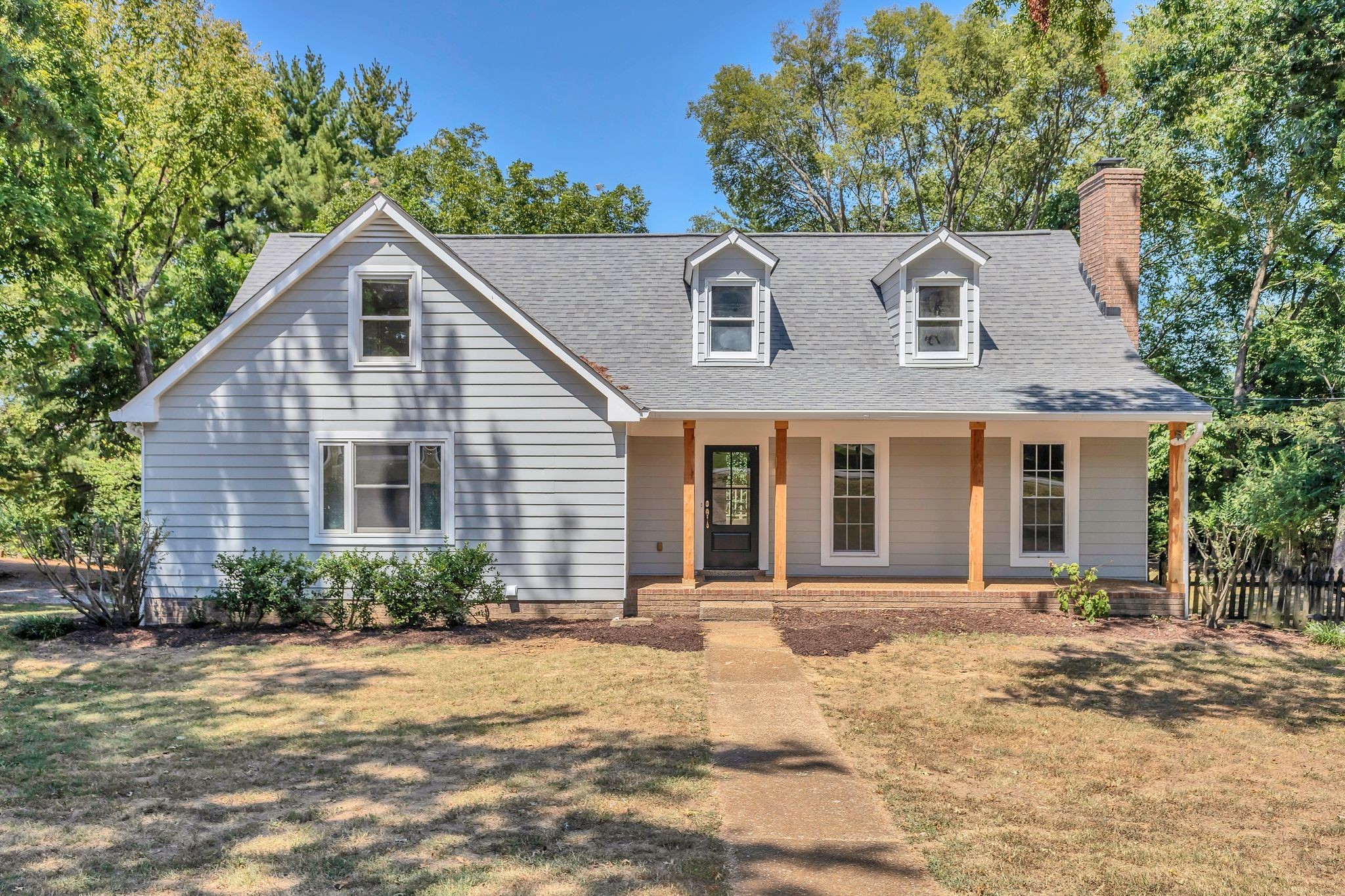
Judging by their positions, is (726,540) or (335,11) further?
(335,11)

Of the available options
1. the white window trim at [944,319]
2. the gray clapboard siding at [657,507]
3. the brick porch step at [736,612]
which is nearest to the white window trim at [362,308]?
the gray clapboard siding at [657,507]

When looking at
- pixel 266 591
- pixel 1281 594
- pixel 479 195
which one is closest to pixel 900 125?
pixel 479 195

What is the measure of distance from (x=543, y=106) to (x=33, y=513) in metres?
18.7

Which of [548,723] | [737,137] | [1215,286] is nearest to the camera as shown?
[548,723]

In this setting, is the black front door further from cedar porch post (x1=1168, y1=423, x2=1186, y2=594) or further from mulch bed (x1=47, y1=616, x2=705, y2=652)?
cedar porch post (x1=1168, y1=423, x2=1186, y2=594)

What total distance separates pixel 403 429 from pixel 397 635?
2916mm

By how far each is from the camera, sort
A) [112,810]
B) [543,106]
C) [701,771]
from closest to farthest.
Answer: [112,810], [701,771], [543,106]

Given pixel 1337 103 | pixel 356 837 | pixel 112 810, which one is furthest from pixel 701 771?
pixel 1337 103

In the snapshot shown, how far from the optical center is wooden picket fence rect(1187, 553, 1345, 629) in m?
11.6

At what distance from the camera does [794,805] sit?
5387 mm

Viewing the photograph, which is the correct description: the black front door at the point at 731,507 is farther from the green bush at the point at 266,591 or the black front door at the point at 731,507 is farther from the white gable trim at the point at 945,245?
the green bush at the point at 266,591

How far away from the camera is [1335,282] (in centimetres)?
1797

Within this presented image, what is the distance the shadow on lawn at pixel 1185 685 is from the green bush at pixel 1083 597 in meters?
1.19

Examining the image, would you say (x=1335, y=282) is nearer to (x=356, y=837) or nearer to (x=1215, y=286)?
(x=1215, y=286)
